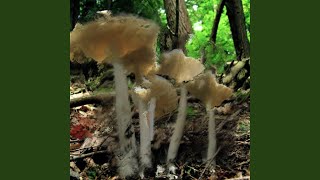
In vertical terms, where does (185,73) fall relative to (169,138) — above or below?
above

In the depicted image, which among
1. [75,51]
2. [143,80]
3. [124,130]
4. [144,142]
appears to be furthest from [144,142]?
[75,51]

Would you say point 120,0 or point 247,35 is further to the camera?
point 247,35

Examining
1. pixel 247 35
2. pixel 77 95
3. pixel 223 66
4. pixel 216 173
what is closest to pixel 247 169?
pixel 216 173

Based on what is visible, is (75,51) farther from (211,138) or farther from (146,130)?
(211,138)

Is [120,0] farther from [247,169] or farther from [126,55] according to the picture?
[247,169]

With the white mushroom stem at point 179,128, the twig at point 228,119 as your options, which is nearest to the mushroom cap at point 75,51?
the white mushroom stem at point 179,128

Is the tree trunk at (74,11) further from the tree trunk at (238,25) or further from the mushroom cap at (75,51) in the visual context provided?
the tree trunk at (238,25)
